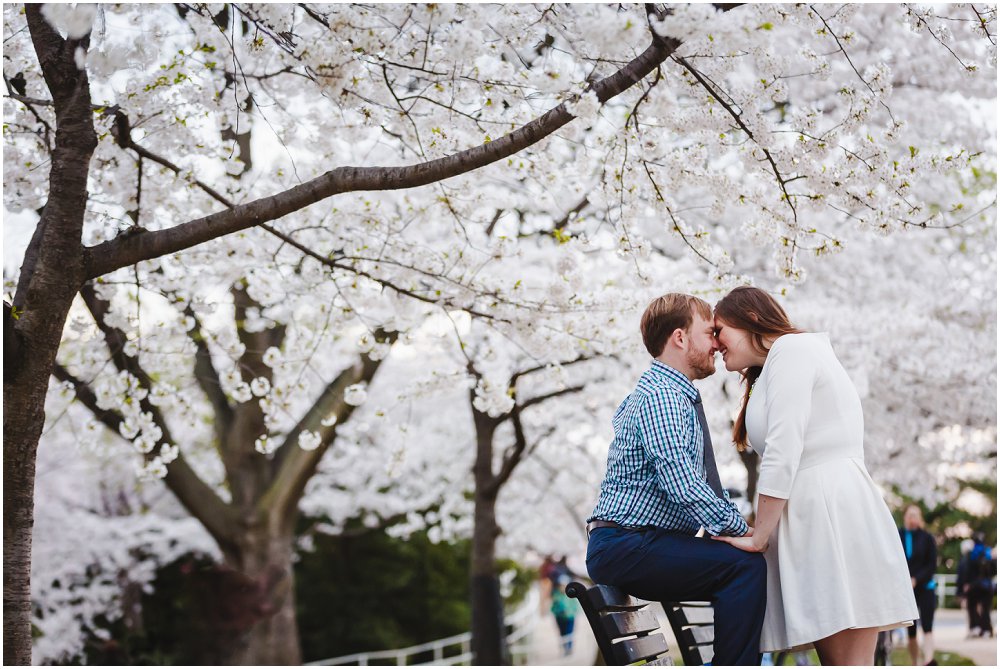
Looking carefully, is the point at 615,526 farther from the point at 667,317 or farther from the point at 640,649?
the point at 667,317

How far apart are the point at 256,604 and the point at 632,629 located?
7.18 metres

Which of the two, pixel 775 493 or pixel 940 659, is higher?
pixel 775 493

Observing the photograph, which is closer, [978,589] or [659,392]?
[659,392]

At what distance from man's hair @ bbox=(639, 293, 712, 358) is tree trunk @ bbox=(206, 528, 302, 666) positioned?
7.16 meters

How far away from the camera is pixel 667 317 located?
3.31 m

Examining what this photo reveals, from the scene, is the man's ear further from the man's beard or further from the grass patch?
Result: the grass patch

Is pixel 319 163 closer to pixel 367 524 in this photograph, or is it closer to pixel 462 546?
pixel 367 524

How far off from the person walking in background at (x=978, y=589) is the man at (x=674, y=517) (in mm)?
11546

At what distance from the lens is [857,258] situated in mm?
10750

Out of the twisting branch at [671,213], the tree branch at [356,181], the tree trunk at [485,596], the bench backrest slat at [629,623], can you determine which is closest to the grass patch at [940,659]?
the tree trunk at [485,596]

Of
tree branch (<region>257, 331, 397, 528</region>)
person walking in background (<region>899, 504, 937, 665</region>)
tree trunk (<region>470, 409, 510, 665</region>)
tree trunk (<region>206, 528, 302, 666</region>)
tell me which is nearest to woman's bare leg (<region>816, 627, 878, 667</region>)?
person walking in background (<region>899, 504, 937, 665</region>)

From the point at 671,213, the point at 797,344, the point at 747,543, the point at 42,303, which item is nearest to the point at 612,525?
the point at 747,543

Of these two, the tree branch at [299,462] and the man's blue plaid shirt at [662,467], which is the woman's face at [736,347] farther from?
the tree branch at [299,462]

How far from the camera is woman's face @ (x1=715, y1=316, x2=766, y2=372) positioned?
329 cm
